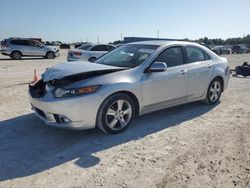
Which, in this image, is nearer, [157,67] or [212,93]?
[157,67]

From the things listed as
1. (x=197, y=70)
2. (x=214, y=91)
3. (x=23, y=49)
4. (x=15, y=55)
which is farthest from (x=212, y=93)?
(x=23, y=49)

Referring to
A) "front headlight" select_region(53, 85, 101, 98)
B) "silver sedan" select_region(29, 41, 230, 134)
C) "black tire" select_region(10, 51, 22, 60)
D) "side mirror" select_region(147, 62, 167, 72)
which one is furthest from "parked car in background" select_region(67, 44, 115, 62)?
"front headlight" select_region(53, 85, 101, 98)

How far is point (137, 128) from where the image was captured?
5.38 m

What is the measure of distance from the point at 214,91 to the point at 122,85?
10.3 ft

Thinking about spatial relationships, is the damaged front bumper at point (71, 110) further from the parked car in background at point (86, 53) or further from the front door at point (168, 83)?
the parked car in background at point (86, 53)

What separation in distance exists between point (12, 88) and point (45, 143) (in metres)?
4.77

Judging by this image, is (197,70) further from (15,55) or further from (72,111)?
(15,55)

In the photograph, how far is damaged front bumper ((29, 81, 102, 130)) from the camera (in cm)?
447

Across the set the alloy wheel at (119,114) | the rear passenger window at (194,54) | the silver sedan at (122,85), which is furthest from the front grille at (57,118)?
the rear passenger window at (194,54)

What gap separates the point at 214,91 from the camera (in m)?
7.11

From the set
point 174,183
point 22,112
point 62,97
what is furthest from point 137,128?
point 22,112

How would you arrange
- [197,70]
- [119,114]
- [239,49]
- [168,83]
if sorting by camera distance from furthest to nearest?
[239,49] → [197,70] → [168,83] → [119,114]

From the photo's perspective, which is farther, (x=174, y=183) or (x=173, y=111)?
(x=173, y=111)

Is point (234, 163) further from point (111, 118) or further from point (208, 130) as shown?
point (111, 118)
